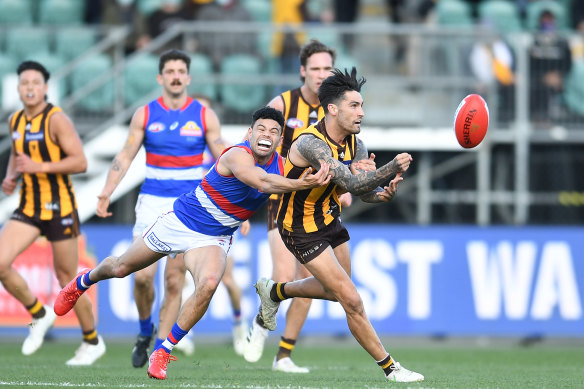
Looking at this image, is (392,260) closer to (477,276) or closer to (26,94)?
(477,276)

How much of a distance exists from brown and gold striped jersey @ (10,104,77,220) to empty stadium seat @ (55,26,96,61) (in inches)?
245

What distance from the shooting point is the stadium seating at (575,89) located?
1705cm

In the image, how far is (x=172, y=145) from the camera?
10.5m

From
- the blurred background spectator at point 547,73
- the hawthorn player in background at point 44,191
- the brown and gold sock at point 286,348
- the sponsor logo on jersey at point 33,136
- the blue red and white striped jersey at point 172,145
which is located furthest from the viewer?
the blurred background spectator at point 547,73

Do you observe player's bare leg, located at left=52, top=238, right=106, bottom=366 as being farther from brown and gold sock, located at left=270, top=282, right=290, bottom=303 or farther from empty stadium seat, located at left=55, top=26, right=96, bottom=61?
empty stadium seat, located at left=55, top=26, right=96, bottom=61

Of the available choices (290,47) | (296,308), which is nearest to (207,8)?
(290,47)

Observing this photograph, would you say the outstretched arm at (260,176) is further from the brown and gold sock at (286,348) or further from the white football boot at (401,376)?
the brown and gold sock at (286,348)

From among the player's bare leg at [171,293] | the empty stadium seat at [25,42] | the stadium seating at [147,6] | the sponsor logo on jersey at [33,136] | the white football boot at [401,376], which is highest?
the stadium seating at [147,6]

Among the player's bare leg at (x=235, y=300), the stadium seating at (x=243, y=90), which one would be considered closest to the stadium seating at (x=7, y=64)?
the stadium seating at (x=243, y=90)

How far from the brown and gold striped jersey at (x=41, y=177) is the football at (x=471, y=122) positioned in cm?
414

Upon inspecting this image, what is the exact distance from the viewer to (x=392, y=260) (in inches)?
595

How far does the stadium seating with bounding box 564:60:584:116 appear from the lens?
17.0 metres

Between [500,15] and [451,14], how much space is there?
929 mm

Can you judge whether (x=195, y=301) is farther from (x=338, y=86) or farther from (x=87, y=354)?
(x=87, y=354)
